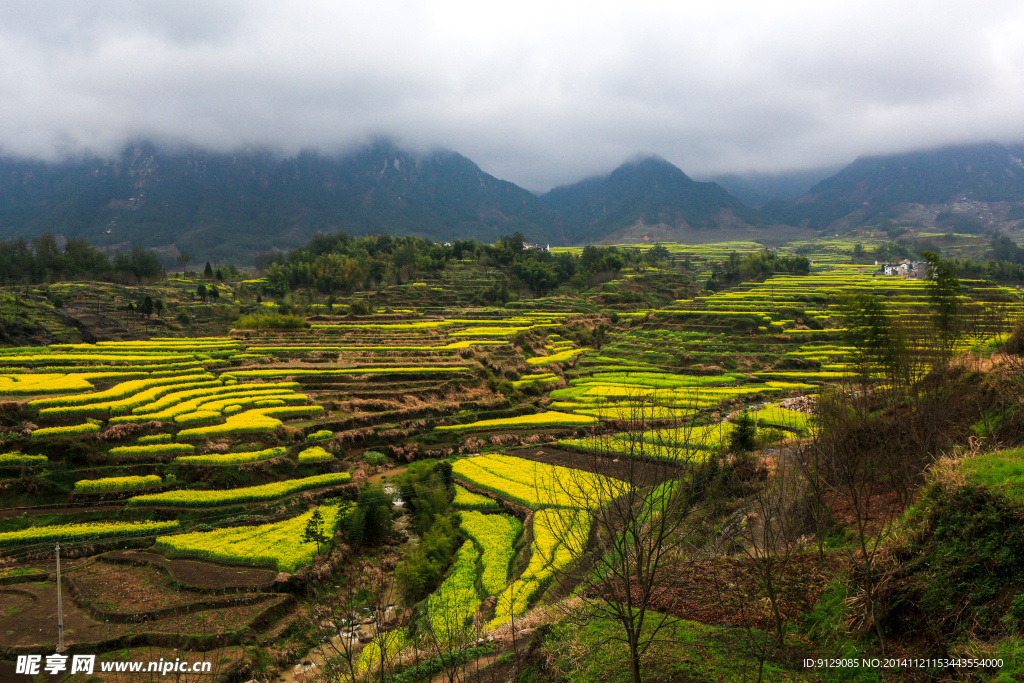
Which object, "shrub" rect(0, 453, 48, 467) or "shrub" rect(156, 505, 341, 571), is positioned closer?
"shrub" rect(156, 505, 341, 571)

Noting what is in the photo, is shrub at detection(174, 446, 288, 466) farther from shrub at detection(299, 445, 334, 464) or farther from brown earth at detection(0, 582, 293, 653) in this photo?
brown earth at detection(0, 582, 293, 653)

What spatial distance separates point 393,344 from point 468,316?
73.0 feet

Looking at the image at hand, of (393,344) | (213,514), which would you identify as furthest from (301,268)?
(213,514)

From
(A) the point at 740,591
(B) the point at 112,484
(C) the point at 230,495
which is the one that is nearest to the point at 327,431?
(C) the point at 230,495

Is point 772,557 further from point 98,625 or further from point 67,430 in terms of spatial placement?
point 67,430

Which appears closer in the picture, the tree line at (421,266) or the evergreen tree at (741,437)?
the evergreen tree at (741,437)

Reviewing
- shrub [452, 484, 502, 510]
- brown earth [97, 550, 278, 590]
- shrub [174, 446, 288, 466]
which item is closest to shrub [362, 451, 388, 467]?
shrub [174, 446, 288, 466]

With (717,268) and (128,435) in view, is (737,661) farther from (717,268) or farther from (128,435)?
(717,268)

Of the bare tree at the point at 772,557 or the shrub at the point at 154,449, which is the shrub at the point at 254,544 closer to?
the shrub at the point at 154,449

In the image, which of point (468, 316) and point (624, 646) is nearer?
point (624, 646)

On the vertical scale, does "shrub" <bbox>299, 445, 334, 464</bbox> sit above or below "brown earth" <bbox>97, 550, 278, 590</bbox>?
above

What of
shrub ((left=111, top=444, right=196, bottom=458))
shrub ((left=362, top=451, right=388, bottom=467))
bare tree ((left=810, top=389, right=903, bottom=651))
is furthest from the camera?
shrub ((left=362, top=451, right=388, bottom=467))

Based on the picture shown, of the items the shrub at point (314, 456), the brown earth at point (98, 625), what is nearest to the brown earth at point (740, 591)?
the brown earth at point (98, 625)

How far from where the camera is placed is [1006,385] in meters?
14.5
